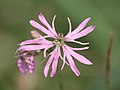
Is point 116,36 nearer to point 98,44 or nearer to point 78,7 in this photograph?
point 98,44

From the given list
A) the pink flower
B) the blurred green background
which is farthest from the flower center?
the blurred green background

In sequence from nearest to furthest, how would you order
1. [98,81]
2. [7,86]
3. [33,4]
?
[98,81] → [7,86] → [33,4]

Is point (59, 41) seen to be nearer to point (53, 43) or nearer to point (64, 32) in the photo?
point (53, 43)

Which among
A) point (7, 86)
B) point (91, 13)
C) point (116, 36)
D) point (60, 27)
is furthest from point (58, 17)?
point (7, 86)

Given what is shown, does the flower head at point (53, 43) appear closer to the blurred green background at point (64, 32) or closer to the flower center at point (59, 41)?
the flower center at point (59, 41)

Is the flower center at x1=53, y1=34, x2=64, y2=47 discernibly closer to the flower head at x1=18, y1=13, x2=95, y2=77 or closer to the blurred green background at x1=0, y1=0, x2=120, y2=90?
the flower head at x1=18, y1=13, x2=95, y2=77

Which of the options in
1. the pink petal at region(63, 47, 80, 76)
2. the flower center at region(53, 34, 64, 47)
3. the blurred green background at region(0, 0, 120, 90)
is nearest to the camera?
the pink petal at region(63, 47, 80, 76)

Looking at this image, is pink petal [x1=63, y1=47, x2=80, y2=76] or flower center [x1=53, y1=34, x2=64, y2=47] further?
flower center [x1=53, y1=34, x2=64, y2=47]

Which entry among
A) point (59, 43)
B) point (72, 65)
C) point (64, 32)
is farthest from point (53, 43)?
point (64, 32)
